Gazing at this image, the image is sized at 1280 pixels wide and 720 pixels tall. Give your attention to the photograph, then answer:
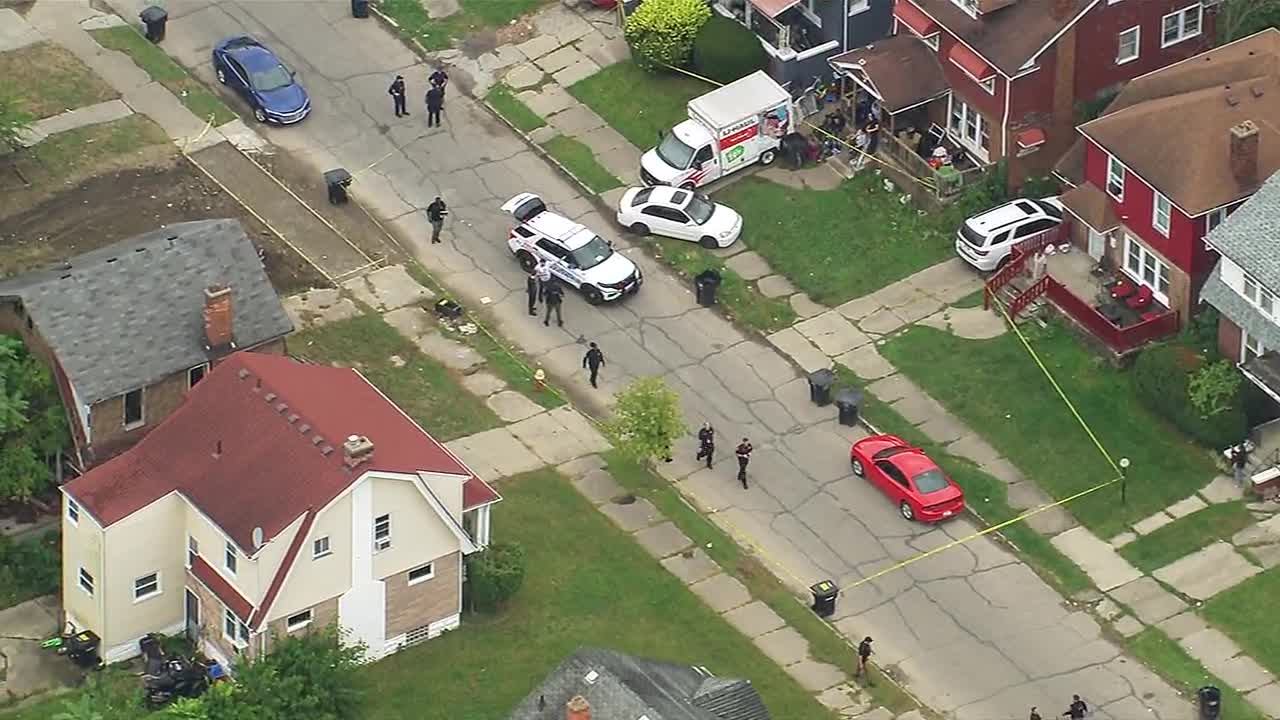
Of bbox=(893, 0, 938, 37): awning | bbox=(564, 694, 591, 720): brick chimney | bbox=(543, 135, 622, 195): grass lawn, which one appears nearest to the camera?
bbox=(564, 694, 591, 720): brick chimney

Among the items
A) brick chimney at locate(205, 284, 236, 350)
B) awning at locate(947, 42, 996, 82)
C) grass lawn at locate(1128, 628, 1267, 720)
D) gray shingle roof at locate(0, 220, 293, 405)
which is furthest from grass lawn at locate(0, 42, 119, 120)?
→ grass lawn at locate(1128, 628, 1267, 720)

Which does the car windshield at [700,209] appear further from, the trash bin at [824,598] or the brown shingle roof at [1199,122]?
the trash bin at [824,598]

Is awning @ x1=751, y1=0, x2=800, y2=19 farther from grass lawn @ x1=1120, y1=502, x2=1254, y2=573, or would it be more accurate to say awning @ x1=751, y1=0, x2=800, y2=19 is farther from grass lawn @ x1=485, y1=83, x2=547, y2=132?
grass lawn @ x1=1120, y1=502, x2=1254, y2=573

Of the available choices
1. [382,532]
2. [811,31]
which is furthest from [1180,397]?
[382,532]

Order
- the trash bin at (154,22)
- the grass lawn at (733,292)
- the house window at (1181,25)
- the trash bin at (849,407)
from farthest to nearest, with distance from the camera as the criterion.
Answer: the trash bin at (154,22)
the house window at (1181,25)
the grass lawn at (733,292)
the trash bin at (849,407)

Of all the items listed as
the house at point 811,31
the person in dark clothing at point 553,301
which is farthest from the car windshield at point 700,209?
the house at point 811,31

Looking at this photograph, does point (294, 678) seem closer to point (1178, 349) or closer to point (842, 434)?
point (842, 434)

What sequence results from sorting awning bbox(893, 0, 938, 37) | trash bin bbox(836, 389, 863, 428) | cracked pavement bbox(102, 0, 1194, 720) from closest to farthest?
cracked pavement bbox(102, 0, 1194, 720) < trash bin bbox(836, 389, 863, 428) < awning bbox(893, 0, 938, 37)
